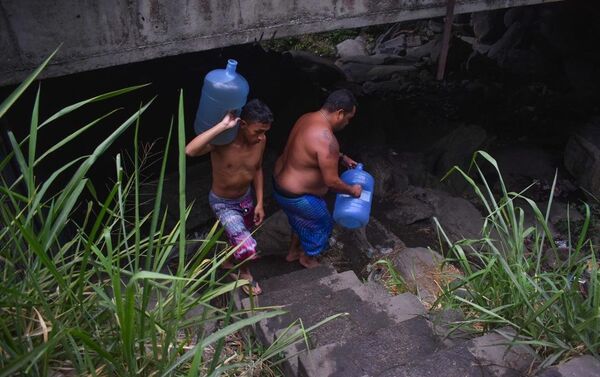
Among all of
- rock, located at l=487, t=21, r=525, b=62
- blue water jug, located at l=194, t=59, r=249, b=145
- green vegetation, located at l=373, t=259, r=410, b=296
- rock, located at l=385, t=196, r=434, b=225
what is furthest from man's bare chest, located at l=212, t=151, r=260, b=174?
rock, located at l=487, t=21, r=525, b=62

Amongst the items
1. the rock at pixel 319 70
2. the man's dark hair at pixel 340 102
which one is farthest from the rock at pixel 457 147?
the man's dark hair at pixel 340 102

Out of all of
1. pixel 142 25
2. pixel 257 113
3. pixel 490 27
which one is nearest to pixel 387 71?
pixel 490 27

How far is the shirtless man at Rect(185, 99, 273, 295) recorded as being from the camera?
3.37 metres

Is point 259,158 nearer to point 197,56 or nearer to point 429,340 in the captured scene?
point 429,340

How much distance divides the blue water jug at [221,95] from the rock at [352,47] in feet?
29.3

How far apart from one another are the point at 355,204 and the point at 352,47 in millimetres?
9004

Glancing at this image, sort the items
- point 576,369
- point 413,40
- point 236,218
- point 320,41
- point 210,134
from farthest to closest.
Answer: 1. point 320,41
2. point 413,40
3. point 236,218
4. point 210,134
5. point 576,369

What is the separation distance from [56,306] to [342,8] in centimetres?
282

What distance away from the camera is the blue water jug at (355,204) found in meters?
3.97

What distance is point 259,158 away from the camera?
377 centimetres

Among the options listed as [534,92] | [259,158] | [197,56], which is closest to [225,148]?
[259,158]

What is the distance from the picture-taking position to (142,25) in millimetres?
3236

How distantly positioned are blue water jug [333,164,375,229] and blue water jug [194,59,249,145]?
3.49 feet

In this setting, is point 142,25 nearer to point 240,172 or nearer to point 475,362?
point 240,172
